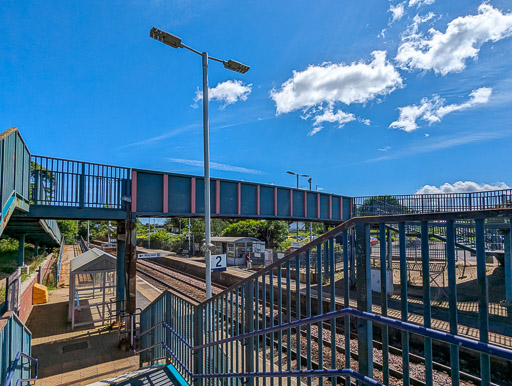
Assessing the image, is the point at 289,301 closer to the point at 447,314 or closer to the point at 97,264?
the point at 97,264

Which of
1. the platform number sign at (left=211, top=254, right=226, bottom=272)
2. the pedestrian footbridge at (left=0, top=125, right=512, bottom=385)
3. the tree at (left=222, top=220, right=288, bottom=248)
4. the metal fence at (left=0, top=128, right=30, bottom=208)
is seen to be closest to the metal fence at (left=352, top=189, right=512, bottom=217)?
the pedestrian footbridge at (left=0, top=125, right=512, bottom=385)

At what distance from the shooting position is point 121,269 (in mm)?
10281

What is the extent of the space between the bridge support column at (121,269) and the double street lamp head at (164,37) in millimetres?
6157

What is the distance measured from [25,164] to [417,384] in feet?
38.5

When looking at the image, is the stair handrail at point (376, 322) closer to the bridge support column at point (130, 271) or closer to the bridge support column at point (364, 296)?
the bridge support column at point (364, 296)

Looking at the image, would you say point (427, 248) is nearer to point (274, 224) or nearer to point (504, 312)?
point (504, 312)

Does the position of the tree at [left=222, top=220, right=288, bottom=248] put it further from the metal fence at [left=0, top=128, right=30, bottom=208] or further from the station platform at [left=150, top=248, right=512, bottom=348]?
the metal fence at [left=0, top=128, right=30, bottom=208]

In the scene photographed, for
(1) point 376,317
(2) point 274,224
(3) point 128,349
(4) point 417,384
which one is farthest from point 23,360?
(2) point 274,224

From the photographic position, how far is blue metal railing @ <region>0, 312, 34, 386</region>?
4.20 meters

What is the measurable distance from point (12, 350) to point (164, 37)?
27.6ft

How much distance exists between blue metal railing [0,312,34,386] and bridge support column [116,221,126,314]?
14.1 feet

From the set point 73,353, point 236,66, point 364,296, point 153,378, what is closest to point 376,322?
point 364,296

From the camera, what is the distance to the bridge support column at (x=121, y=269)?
1019 centimetres

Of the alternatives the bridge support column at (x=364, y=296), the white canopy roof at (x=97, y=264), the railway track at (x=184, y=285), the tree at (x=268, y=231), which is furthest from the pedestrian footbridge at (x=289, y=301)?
the tree at (x=268, y=231)
